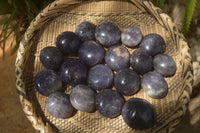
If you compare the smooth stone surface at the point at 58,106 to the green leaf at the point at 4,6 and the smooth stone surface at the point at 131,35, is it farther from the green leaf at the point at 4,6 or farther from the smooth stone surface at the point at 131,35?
the green leaf at the point at 4,6

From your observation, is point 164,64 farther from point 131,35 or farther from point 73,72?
point 73,72

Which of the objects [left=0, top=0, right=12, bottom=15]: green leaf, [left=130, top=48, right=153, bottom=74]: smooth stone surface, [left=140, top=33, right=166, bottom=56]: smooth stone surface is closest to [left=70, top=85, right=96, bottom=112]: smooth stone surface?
[left=130, top=48, right=153, bottom=74]: smooth stone surface

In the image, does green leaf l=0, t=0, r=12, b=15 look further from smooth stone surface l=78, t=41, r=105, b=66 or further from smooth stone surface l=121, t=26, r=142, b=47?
smooth stone surface l=121, t=26, r=142, b=47

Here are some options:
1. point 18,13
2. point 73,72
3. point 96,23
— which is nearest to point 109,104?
point 73,72

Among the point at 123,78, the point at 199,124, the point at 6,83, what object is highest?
the point at 123,78

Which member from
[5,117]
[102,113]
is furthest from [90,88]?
[5,117]

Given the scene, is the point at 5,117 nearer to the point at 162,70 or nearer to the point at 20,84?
the point at 20,84

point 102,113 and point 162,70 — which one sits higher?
point 162,70
